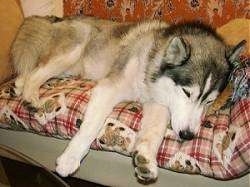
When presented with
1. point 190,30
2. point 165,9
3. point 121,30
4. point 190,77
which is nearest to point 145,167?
point 190,77

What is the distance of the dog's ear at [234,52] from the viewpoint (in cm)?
165

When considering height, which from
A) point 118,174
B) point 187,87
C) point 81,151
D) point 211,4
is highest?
point 211,4

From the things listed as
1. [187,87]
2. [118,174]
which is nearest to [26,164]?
[118,174]

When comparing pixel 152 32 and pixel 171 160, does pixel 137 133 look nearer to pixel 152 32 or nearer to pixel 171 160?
pixel 171 160

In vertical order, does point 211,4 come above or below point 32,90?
above

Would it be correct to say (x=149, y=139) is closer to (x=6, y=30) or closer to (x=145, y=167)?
(x=145, y=167)

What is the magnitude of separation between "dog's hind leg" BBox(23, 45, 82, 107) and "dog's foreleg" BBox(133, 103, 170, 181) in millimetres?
472

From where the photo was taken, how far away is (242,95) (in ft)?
5.31

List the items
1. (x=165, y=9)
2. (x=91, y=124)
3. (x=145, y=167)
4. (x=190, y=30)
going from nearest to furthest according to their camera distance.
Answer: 1. (x=145, y=167)
2. (x=91, y=124)
3. (x=190, y=30)
4. (x=165, y=9)

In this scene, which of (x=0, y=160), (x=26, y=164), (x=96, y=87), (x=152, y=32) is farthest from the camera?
(x=152, y=32)

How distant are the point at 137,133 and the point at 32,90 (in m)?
0.53

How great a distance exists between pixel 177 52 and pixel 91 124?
450mm

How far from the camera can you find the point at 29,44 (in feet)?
6.59

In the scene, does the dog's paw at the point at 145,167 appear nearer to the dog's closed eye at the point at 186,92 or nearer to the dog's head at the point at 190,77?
the dog's head at the point at 190,77
